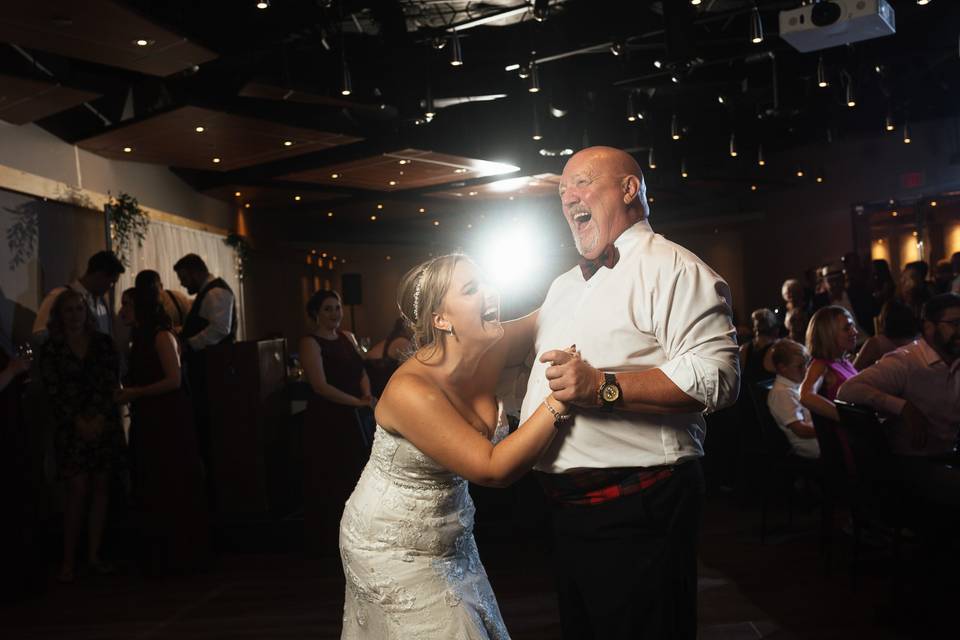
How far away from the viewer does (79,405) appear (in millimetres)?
4859

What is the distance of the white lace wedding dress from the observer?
6.82ft

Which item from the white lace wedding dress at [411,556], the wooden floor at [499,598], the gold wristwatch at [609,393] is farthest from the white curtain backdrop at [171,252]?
the gold wristwatch at [609,393]

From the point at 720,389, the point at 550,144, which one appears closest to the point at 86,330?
the point at 720,389

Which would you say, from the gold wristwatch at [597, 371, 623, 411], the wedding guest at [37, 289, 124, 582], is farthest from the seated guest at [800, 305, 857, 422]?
the wedding guest at [37, 289, 124, 582]

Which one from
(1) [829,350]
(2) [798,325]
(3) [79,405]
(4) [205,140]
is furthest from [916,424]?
(4) [205,140]

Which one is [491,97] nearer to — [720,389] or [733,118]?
[733,118]

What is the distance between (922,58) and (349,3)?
5332mm

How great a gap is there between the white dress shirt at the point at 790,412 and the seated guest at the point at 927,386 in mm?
1014

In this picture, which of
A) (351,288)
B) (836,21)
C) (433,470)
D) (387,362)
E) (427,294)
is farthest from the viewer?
(351,288)

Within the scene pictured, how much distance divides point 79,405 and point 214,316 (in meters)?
1.44

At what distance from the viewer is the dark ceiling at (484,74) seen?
229 inches

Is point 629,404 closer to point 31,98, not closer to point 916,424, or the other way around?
point 916,424

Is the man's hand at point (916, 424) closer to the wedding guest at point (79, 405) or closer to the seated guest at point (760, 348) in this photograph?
the seated guest at point (760, 348)

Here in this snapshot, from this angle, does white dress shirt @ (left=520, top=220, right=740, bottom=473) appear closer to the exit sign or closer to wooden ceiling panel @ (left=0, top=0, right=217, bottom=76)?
wooden ceiling panel @ (left=0, top=0, right=217, bottom=76)
